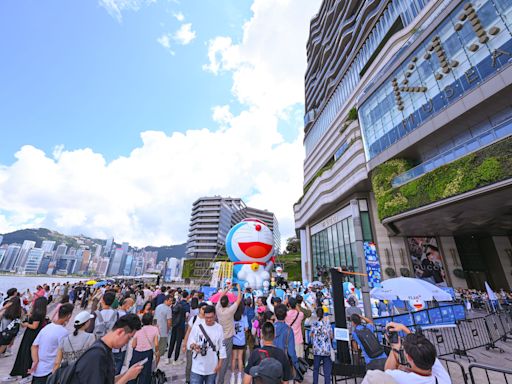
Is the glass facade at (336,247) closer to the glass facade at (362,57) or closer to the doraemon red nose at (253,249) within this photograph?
the doraemon red nose at (253,249)

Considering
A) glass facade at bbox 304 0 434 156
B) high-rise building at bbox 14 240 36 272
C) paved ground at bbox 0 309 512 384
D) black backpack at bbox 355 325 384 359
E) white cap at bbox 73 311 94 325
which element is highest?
glass facade at bbox 304 0 434 156

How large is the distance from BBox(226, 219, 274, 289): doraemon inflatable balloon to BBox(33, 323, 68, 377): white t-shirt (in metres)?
16.6

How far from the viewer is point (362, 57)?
94.1 feet

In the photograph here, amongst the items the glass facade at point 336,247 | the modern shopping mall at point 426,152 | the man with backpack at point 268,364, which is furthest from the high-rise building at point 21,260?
the man with backpack at point 268,364

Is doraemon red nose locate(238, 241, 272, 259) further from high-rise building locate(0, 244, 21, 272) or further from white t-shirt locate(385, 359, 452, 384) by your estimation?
high-rise building locate(0, 244, 21, 272)

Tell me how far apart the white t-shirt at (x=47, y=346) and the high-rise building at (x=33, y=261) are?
180953 mm

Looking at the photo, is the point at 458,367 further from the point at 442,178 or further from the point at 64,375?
the point at 442,178

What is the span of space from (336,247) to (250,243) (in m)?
10.7

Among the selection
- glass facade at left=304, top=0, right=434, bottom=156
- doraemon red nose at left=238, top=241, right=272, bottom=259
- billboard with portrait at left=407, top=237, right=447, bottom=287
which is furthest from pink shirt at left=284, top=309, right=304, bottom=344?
glass facade at left=304, top=0, right=434, bottom=156

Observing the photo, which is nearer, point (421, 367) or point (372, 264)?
point (421, 367)

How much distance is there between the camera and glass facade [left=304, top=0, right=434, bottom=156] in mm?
22322

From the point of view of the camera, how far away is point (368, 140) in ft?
66.2

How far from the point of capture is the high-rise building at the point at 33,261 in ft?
431

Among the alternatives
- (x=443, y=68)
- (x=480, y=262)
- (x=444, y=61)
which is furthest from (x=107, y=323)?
(x=480, y=262)
